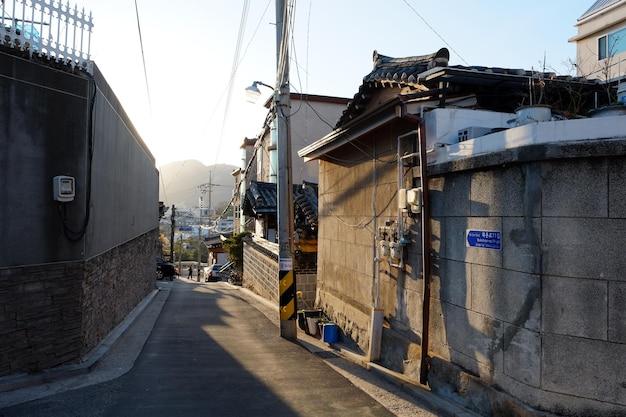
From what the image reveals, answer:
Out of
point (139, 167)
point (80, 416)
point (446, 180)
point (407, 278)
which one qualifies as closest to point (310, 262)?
point (139, 167)

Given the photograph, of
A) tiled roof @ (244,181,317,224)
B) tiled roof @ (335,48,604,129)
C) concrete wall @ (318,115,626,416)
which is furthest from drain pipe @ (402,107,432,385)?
tiled roof @ (244,181,317,224)

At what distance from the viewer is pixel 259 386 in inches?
284

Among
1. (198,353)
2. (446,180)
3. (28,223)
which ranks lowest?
(198,353)

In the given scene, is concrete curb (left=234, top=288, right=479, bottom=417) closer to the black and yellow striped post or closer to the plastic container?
the black and yellow striped post

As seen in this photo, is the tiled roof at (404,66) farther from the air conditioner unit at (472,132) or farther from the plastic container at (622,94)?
the plastic container at (622,94)

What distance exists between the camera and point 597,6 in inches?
928

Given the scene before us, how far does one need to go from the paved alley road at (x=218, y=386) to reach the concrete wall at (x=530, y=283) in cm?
138

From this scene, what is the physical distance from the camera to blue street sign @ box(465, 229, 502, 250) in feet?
19.0

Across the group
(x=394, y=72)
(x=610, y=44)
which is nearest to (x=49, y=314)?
(x=394, y=72)

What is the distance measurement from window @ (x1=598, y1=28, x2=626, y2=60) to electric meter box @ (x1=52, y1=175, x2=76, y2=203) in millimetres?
22858

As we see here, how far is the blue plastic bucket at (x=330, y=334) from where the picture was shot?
10.9m

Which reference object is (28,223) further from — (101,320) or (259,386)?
(259,386)

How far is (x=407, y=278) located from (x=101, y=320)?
20.0ft

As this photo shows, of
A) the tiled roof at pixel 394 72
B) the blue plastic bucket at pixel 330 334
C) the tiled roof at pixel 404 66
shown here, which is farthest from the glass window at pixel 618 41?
the blue plastic bucket at pixel 330 334
